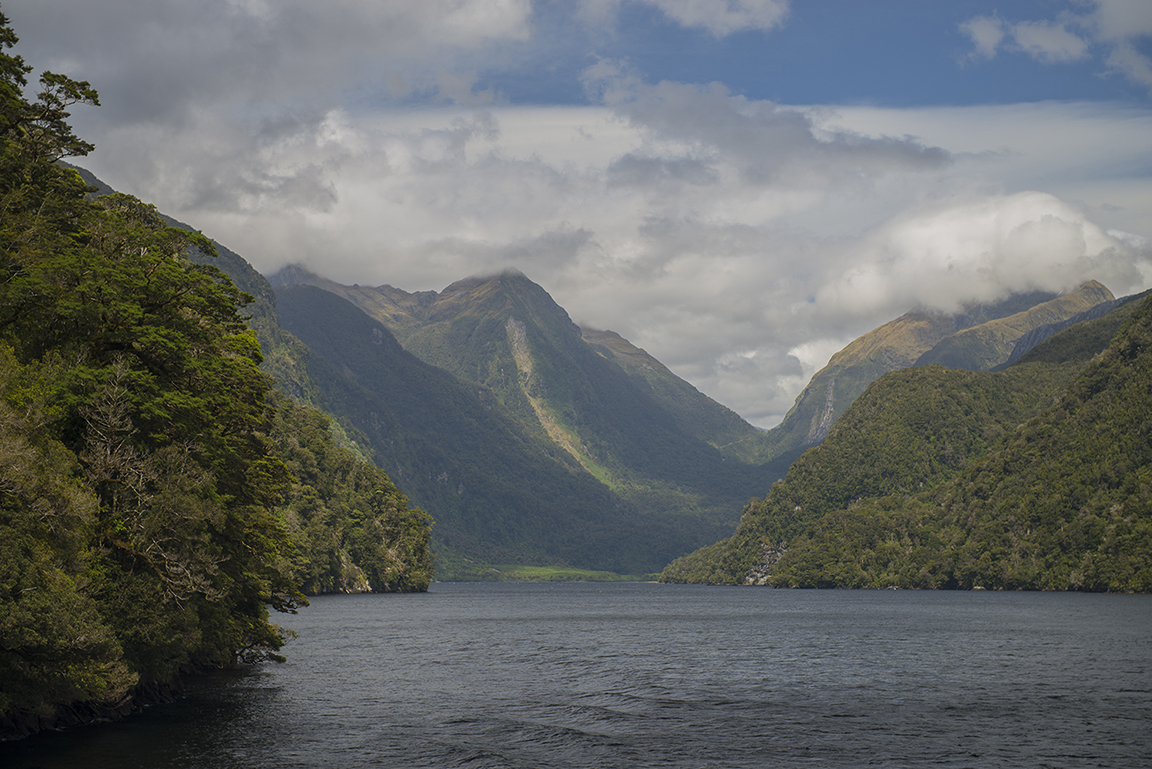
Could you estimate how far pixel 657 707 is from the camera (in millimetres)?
71500

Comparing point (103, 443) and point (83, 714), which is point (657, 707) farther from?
point (103, 443)

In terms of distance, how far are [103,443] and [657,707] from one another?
142 feet

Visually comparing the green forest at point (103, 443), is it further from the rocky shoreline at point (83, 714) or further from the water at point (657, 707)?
the water at point (657, 707)

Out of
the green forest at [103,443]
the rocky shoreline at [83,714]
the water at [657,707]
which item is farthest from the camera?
the water at [657,707]

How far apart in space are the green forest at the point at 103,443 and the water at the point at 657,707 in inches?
217

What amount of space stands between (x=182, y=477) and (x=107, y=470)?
503cm

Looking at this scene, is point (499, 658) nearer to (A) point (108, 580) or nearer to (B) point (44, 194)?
(A) point (108, 580)

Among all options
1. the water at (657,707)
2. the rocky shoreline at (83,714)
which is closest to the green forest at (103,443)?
the rocky shoreline at (83,714)

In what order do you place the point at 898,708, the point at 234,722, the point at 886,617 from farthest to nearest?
1. the point at 886,617
2. the point at 898,708
3. the point at 234,722

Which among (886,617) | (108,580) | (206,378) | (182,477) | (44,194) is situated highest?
(44,194)

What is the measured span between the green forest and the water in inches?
217

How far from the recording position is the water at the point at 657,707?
5319 cm

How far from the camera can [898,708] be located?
7050 centimetres

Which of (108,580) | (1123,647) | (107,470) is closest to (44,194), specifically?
(107,470)
